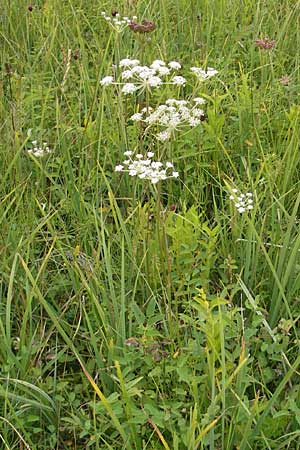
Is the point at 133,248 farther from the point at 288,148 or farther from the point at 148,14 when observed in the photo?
the point at 148,14

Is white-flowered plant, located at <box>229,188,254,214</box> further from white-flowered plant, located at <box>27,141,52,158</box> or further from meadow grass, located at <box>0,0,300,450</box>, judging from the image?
white-flowered plant, located at <box>27,141,52,158</box>

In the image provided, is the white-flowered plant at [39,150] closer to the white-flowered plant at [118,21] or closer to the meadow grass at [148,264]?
the meadow grass at [148,264]

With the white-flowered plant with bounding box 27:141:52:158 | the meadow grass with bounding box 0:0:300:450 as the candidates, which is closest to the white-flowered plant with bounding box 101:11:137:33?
the meadow grass with bounding box 0:0:300:450

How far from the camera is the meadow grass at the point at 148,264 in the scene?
1.55 meters

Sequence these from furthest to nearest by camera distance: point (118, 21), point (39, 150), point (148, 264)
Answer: point (118, 21) < point (39, 150) < point (148, 264)

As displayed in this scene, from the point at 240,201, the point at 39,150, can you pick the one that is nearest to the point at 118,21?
the point at 39,150

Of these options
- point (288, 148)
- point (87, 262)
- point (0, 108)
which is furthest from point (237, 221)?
point (0, 108)

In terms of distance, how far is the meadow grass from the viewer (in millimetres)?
1549

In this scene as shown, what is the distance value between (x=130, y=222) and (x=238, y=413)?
2.29ft

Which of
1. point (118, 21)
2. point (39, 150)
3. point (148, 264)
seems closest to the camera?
point (148, 264)

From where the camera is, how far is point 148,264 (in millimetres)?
1876

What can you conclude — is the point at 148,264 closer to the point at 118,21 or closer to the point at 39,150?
the point at 39,150

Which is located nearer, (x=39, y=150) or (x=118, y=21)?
(x=39, y=150)

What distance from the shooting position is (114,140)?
2.36 metres
